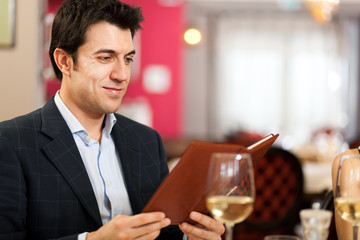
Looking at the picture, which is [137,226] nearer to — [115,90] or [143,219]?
[143,219]

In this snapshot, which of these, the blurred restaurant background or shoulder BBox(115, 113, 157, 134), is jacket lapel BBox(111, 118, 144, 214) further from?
the blurred restaurant background

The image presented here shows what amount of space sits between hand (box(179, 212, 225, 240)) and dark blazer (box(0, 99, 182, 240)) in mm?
330

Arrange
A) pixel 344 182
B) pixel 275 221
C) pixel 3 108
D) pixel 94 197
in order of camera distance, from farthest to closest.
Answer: pixel 275 221
pixel 3 108
pixel 94 197
pixel 344 182

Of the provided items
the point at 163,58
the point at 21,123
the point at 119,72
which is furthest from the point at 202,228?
the point at 163,58

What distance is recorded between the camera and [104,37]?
1.70 m

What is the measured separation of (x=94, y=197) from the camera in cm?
164

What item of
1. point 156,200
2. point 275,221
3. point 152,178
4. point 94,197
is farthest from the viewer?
point 275,221

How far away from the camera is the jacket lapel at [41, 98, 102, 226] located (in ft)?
5.32

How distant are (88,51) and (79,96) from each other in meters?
0.16

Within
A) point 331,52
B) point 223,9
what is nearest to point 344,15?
point 331,52

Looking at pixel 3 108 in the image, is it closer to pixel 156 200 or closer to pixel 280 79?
pixel 156 200

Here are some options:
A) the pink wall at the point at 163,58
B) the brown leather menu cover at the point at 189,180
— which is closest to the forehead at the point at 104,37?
the brown leather menu cover at the point at 189,180

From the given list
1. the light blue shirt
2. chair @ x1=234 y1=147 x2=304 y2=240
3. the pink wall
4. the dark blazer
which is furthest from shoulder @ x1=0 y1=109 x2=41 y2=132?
the pink wall

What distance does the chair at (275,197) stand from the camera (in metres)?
3.28
